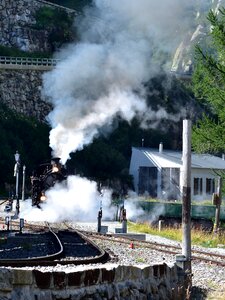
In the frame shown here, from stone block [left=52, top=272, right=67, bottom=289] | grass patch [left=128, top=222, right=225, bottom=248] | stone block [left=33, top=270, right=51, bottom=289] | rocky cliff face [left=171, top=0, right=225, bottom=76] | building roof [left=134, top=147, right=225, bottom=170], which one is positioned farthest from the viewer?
rocky cliff face [left=171, top=0, right=225, bottom=76]

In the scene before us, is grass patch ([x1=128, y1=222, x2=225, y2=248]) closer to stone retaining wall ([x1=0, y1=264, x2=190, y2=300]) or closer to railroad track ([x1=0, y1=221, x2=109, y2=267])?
railroad track ([x1=0, y1=221, x2=109, y2=267])

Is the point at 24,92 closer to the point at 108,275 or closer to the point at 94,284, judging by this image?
the point at 108,275

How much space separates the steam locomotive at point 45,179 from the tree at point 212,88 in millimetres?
15926

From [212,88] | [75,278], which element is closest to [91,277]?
[75,278]

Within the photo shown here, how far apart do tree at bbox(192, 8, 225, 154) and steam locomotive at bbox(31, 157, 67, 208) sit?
15926mm

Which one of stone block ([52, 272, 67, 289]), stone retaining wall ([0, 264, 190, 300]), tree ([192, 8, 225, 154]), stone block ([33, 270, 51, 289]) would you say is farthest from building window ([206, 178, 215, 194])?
stone block ([33, 270, 51, 289])

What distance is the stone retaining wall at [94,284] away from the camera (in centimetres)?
697

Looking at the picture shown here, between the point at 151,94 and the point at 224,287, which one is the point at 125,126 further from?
the point at 224,287

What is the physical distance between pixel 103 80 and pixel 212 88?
30.8 metres

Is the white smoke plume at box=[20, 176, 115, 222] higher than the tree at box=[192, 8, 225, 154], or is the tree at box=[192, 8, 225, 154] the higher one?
the tree at box=[192, 8, 225, 154]

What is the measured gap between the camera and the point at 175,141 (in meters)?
71.7

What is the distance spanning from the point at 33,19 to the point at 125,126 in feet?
81.3

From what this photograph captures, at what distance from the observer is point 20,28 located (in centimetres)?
8319

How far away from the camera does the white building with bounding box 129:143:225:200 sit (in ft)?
178
